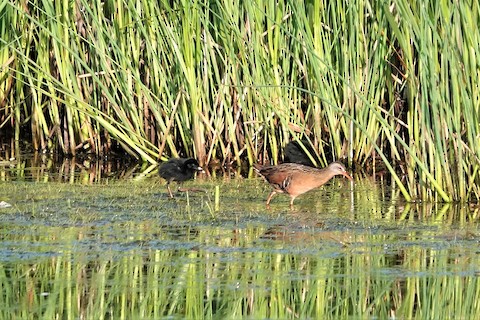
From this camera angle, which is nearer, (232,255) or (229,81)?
(232,255)

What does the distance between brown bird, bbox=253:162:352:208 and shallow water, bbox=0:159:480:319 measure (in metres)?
0.17

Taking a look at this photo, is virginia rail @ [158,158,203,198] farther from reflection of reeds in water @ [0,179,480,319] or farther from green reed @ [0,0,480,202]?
green reed @ [0,0,480,202]

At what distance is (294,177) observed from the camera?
364 inches

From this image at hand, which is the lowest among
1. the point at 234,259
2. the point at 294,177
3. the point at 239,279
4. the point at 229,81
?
the point at 239,279

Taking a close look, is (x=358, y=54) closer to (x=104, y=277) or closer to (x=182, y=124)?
(x=182, y=124)

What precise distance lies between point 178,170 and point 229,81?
1.46m

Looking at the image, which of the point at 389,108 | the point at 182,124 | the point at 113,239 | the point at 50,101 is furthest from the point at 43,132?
the point at 113,239

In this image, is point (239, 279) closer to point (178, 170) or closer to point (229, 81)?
point (178, 170)

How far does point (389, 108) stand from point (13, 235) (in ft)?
15.4

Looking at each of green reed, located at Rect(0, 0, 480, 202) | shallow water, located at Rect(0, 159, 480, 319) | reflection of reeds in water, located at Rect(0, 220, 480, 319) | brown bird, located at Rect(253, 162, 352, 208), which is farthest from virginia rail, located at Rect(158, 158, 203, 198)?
reflection of reeds in water, located at Rect(0, 220, 480, 319)

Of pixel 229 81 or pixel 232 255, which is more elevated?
pixel 229 81

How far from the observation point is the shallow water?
6.07 metres

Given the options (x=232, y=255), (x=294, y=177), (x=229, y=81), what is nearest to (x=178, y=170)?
(x=294, y=177)

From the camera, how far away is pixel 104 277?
6.58 metres
